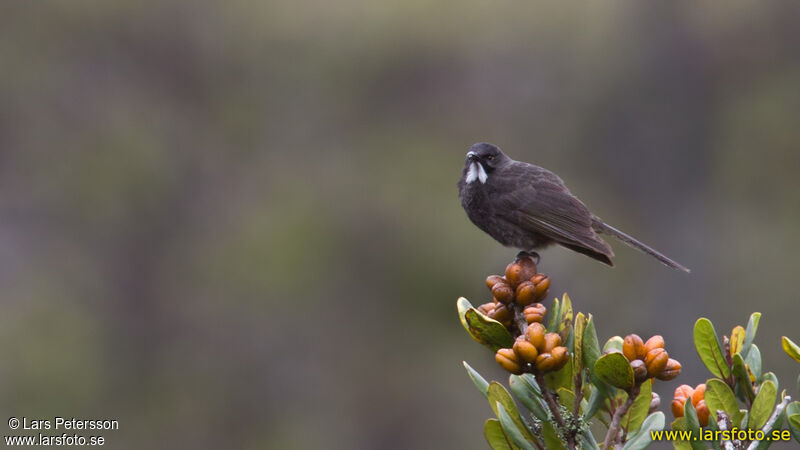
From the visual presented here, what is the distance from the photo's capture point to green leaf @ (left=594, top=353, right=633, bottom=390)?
2.10m

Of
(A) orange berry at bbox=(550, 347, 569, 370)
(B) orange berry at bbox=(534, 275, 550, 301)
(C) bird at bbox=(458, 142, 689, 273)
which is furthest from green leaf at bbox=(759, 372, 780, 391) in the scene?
(C) bird at bbox=(458, 142, 689, 273)

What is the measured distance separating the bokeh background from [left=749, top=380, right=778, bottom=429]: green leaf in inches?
337

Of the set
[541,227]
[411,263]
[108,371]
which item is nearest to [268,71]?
[411,263]

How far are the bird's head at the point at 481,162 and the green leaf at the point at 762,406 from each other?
8.23 feet

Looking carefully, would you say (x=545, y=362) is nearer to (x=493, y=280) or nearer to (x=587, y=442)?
(x=587, y=442)

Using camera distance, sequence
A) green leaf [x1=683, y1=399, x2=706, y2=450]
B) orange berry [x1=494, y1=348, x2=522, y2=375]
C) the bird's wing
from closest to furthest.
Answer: green leaf [x1=683, y1=399, x2=706, y2=450], orange berry [x1=494, y1=348, x2=522, y2=375], the bird's wing

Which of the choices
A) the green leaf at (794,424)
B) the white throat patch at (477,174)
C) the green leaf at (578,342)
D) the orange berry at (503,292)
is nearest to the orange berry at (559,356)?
the green leaf at (578,342)

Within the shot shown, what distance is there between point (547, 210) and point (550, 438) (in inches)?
87.6

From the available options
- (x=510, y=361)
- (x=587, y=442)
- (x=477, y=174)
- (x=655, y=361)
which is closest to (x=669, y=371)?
(x=655, y=361)

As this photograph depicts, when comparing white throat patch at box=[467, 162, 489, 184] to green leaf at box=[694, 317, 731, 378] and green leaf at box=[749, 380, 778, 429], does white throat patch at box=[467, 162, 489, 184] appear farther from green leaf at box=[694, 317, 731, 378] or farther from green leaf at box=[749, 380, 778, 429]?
green leaf at box=[749, 380, 778, 429]

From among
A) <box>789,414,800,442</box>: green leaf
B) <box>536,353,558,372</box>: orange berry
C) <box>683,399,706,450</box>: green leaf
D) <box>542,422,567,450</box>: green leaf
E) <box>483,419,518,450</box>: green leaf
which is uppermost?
<box>536,353,558,372</box>: orange berry

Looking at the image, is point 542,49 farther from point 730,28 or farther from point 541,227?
point 541,227

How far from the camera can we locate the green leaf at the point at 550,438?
7.38 ft

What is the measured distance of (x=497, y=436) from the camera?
7.59 feet
